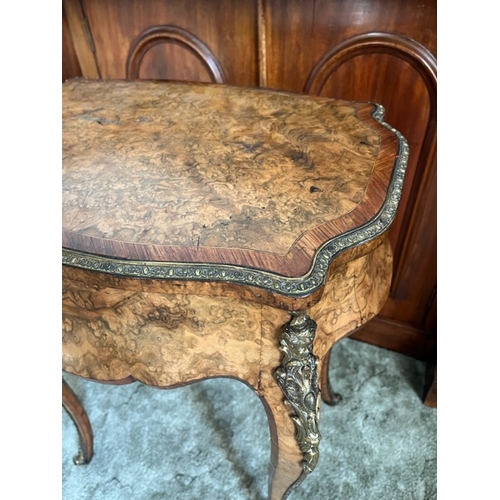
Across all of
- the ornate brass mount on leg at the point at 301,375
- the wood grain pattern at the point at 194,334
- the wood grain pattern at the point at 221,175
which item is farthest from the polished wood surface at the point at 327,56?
the ornate brass mount on leg at the point at 301,375

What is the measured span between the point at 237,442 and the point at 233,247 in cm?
63

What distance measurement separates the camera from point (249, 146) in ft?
2.08

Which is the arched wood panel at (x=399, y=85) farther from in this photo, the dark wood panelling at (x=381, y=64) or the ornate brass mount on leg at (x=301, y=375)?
the ornate brass mount on leg at (x=301, y=375)

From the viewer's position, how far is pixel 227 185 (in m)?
0.56

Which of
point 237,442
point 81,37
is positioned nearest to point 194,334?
point 237,442

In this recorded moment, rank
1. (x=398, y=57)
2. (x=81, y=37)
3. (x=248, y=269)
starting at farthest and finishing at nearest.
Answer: (x=81, y=37) → (x=398, y=57) → (x=248, y=269)

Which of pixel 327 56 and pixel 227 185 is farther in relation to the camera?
pixel 327 56

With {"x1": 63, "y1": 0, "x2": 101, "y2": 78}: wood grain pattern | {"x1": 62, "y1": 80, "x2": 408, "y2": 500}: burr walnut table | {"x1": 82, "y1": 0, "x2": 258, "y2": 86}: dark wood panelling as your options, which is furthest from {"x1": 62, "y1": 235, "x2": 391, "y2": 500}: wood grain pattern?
{"x1": 63, "y1": 0, "x2": 101, "y2": 78}: wood grain pattern

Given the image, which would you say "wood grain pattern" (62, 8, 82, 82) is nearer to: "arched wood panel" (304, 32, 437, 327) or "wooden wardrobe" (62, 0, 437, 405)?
"wooden wardrobe" (62, 0, 437, 405)

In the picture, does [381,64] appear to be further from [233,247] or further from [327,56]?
[233,247]
